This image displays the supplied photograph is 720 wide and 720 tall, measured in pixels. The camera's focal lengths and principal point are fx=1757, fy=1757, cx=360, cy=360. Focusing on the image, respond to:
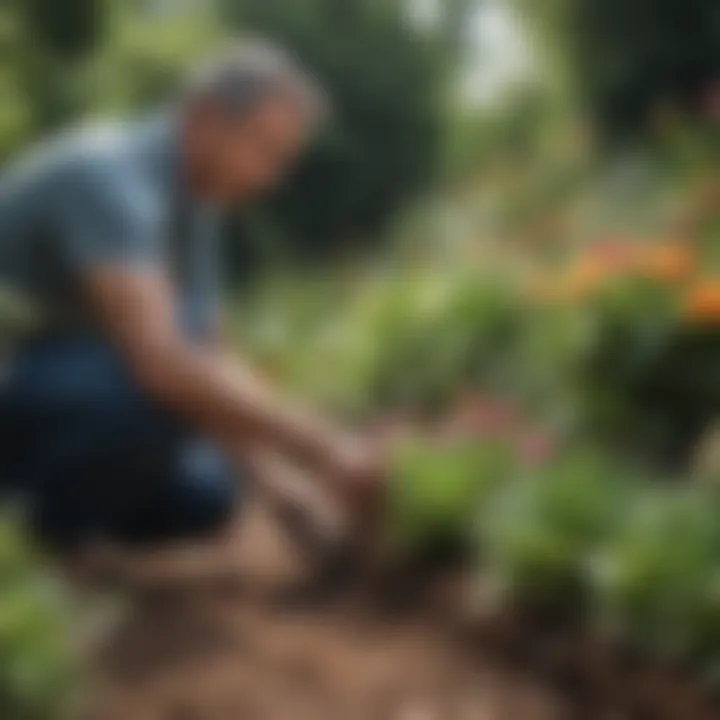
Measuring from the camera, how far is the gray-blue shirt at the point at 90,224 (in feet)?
3.86

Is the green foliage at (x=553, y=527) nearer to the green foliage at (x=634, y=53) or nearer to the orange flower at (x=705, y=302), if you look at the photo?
the orange flower at (x=705, y=302)

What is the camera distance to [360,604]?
1.21 meters

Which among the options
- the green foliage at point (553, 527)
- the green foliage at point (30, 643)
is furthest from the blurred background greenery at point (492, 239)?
the green foliage at point (30, 643)

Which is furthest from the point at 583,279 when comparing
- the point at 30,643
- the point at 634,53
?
the point at 30,643

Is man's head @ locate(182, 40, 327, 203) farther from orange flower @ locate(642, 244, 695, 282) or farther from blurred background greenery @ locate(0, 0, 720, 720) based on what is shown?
orange flower @ locate(642, 244, 695, 282)

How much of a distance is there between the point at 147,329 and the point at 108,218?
0.08 meters

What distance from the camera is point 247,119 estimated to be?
119cm

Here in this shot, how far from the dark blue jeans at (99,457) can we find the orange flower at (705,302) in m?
0.34

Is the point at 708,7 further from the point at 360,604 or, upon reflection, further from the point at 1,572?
the point at 1,572

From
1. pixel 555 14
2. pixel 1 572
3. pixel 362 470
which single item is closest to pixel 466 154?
pixel 555 14

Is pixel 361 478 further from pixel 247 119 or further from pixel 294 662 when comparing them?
pixel 247 119

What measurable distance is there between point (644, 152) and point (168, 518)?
0.42 m

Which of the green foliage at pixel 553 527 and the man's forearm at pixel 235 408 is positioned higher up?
the man's forearm at pixel 235 408

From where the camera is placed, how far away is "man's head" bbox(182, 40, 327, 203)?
1.18 m
